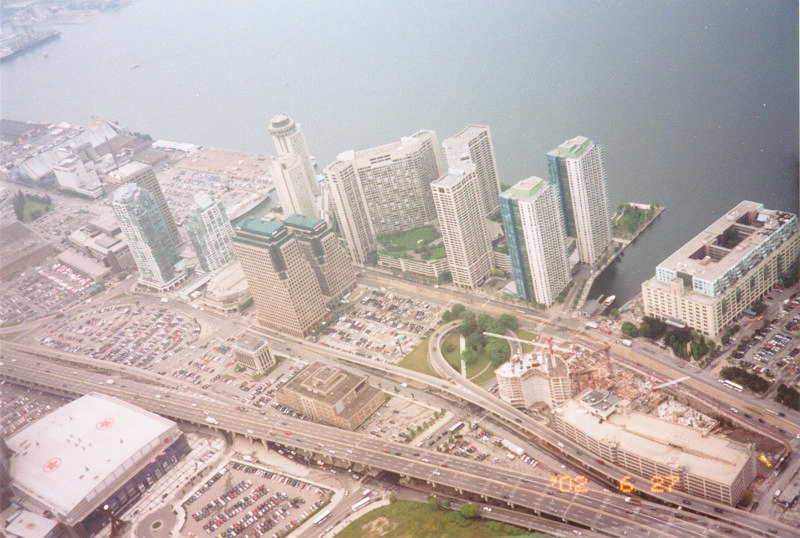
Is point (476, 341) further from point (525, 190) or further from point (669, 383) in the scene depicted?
point (669, 383)

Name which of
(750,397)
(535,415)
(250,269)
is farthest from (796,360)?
(250,269)

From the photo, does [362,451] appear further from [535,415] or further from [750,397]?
[750,397]

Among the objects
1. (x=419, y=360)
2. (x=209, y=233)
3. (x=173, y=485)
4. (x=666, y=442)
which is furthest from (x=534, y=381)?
(x=209, y=233)

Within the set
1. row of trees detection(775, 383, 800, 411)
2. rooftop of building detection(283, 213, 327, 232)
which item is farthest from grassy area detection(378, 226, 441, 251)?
row of trees detection(775, 383, 800, 411)

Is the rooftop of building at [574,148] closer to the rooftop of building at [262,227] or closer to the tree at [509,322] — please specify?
the tree at [509,322]

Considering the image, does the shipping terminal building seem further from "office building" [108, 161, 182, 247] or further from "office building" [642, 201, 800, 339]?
"office building" [642, 201, 800, 339]

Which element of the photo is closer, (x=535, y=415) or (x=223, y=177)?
(x=535, y=415)

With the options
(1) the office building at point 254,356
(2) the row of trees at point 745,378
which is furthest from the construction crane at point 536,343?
(1) the office building at point 254,356
